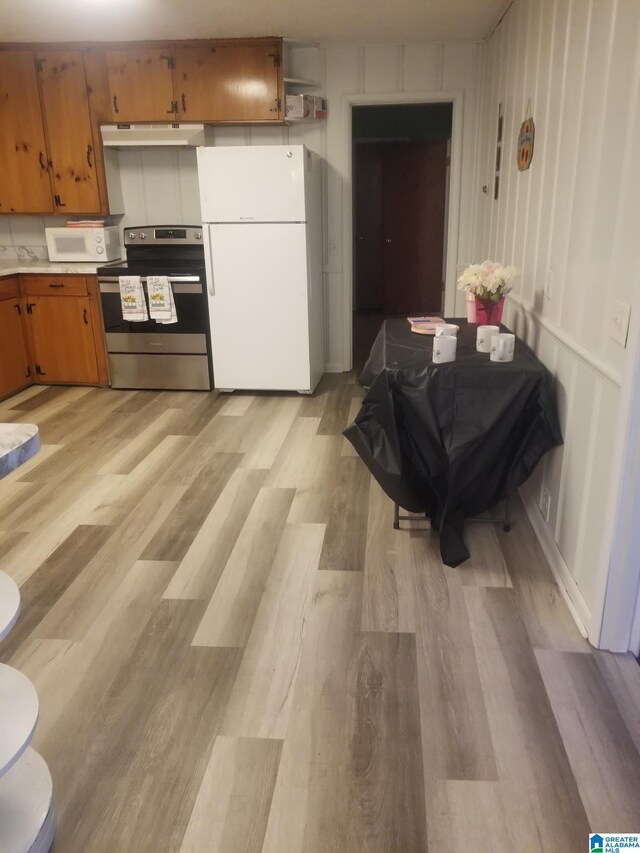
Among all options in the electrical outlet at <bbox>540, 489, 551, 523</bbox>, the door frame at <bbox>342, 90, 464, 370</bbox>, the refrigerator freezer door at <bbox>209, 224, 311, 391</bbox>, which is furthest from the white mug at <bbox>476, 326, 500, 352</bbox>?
the door frame at <bbox>342, 90, 464, 370</bbox>

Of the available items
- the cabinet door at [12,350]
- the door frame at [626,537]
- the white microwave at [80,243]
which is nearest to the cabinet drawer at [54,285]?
the cabinet door at [12,350]

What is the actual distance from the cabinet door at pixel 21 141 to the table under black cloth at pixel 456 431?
12.0 feet

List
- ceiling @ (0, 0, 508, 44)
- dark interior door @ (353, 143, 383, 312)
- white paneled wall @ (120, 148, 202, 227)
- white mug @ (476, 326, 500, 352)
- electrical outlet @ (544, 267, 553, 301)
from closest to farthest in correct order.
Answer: electrical outlet @ (544, 267, 553, 301) < white mug @ (476, 326, 500, 352) < ceiling @ (0, 0, 508, 44) < white paneled wall @ (120, 148, 202, 227) < dark interior door @ (353, 143, 383, 312)

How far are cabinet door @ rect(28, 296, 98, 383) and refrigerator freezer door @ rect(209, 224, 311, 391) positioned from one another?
3.35ft

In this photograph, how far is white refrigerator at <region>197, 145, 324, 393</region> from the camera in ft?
14.3

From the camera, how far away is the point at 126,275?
474 cm

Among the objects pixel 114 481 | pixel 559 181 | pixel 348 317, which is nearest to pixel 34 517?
pixel 114 481

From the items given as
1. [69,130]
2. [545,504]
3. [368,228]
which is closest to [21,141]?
[69,130]

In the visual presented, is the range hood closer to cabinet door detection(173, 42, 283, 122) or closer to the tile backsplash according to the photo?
cabinet door detection(173, 42, 283, 122)

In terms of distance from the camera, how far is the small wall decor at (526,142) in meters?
2.99

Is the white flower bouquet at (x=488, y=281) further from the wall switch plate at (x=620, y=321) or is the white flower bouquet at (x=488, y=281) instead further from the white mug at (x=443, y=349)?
the wall switch plate at (x=620, y=321)

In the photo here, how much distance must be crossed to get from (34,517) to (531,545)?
225 cm

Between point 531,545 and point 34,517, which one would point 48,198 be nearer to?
point 34,517

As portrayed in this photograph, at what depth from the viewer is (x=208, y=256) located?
15.0 feet
